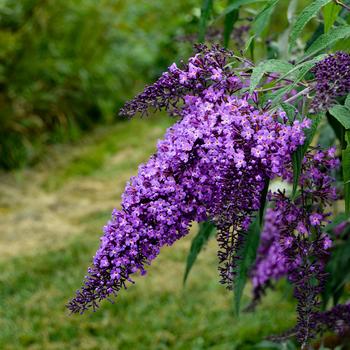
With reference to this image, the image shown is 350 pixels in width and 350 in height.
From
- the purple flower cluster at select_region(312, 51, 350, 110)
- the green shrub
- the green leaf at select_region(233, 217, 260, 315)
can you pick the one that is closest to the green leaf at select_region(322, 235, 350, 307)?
the green leaf at select_region(233, 217, 260, 315)

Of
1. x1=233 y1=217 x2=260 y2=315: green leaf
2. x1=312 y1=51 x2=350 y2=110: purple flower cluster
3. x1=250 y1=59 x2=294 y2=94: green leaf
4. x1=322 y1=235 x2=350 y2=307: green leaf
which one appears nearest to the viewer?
x1=312 y1=51 x2=350 y2=110: purple flower cluster

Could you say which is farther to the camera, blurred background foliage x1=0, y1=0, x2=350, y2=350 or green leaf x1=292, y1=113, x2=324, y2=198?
blurred background foliage x1=0, y1=0, x2=350, y2=350

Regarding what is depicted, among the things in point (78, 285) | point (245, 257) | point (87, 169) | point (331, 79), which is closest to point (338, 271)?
point (245, 257)

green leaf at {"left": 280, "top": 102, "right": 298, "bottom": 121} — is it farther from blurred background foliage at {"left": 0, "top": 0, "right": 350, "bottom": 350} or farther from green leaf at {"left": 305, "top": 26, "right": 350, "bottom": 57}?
blurred background foliage at {"left": 0, "top": 0, "right": 350, "bottom": 350}

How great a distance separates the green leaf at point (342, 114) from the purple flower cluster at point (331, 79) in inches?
4.1

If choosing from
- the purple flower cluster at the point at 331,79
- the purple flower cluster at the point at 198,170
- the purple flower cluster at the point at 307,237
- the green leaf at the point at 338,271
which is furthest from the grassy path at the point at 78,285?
the purple flower cluster at the point at 331,79

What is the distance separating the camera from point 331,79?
140cm

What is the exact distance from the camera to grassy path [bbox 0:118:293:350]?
3.58m

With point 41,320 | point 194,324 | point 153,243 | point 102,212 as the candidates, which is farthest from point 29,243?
point 153,243

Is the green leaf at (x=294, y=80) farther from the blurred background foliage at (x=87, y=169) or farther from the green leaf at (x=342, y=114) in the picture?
the blurred background foliage at (x=87, y=169)

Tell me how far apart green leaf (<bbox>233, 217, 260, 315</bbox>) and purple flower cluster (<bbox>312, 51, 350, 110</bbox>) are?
3.06 ft

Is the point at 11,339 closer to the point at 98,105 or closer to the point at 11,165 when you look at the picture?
the point at 11,165

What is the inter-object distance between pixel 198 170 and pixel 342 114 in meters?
0.35

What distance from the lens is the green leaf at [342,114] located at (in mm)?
1516
